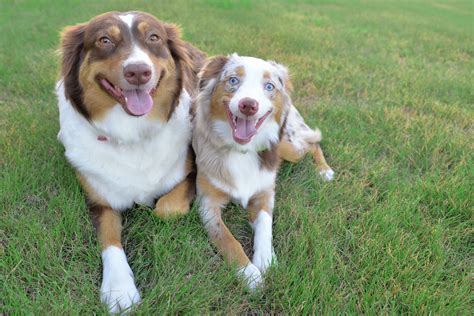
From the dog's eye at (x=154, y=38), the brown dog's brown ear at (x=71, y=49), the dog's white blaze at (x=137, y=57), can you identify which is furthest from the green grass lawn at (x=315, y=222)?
the dog's eye at (x=154, y=38)

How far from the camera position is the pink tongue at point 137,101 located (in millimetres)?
2708

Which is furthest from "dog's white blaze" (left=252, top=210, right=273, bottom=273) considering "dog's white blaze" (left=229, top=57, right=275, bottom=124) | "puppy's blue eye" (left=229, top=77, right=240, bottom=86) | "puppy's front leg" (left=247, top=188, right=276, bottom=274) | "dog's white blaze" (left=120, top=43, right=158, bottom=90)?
"dog's white blaze" (left=120, top=43, right=158, bottom=90)

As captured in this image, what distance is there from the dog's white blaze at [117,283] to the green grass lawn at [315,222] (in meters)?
0.07

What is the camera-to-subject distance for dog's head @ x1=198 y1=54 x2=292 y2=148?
115 inches

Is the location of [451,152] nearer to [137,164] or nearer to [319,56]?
[137,164]

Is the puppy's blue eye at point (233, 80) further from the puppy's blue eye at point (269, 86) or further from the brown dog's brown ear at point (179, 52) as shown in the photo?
the brown dog's brown ear at point (179, 52)

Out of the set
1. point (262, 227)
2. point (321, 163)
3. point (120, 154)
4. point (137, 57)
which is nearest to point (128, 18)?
point (137, 57)

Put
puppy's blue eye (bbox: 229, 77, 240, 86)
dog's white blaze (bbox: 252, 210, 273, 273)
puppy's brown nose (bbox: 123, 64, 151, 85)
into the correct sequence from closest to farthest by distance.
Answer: puppy's brown nose (bbox: 123, 64, 151, 85), dog's white blaze (bbox: 252, 210, 273, 273), puppy's blue eye (bbox: 229, 77, 240, 86)

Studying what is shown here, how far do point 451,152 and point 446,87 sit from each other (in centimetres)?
252

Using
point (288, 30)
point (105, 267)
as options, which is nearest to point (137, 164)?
point (105, 267)

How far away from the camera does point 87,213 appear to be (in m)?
2.92

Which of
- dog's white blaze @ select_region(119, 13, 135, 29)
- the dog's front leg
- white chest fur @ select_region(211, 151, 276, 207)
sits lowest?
the dog's front leg

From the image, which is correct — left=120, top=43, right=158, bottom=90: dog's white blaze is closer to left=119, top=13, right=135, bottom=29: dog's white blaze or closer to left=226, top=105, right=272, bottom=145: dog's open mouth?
left=119, top=13, right=135, bottom=29: dog's white blaze

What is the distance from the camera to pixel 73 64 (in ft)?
9.41
